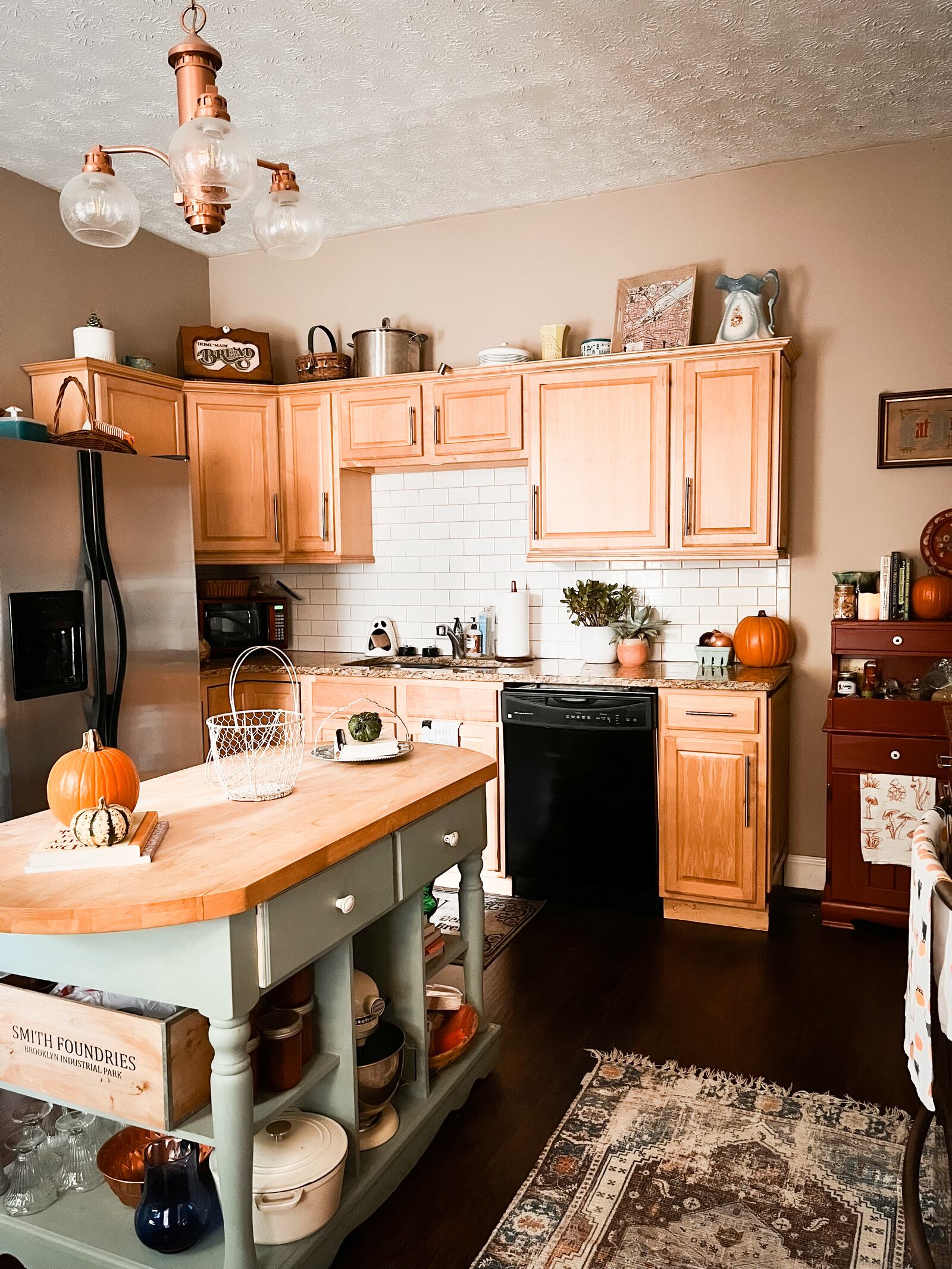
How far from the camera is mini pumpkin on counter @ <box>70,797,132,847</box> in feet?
5.54

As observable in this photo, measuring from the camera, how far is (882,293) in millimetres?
3838

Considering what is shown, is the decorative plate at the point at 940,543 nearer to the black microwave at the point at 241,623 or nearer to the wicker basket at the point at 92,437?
the black microwave at the point at 241,623

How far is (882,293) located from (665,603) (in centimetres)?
153

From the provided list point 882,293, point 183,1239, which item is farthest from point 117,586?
point 882,293

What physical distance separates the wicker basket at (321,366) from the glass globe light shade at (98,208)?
2664 mm

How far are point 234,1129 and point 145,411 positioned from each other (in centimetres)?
338

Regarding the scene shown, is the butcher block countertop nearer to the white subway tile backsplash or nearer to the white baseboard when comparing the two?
the white subway tile backsplash

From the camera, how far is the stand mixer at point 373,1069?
6.96 feet

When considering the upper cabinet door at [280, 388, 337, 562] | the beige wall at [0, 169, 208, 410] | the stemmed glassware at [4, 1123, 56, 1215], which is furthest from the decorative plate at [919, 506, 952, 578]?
the beige wall at [0, 169, 208, 410]

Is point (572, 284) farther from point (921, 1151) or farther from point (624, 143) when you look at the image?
point (921, 1151)

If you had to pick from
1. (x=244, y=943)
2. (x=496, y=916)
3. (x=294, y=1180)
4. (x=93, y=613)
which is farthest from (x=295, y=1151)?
(x=93, y=613)

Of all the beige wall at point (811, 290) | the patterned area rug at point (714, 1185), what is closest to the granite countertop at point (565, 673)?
the beige wall at point (811, 290)

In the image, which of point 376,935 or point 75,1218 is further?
point 376,935

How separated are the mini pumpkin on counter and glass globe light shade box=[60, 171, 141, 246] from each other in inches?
41.5
